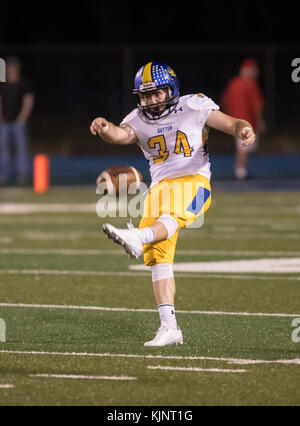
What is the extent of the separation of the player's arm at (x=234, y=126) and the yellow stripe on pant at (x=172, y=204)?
1.16 feet

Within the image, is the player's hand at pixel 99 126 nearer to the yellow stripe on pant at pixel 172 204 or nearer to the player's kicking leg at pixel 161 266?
the yellow stripe on pant at pixel 172 204

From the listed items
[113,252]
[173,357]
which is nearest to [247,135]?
[173,357]

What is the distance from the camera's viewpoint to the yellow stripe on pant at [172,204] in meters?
7.68

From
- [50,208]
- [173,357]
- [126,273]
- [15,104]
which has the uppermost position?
[15,104]

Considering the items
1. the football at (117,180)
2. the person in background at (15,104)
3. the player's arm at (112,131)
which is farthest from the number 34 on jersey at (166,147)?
the person in background at (15,104)

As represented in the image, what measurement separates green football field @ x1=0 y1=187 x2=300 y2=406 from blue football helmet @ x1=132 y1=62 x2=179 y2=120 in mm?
1440

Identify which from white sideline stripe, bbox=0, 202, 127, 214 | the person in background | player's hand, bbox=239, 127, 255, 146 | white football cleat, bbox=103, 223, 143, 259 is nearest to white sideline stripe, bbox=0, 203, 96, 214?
white sideline stripe, bbox=0, 202, 127, 214

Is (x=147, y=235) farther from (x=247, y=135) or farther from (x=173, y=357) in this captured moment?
(x=247, y=135)

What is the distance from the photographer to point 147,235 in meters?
7.31

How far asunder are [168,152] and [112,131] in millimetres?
392

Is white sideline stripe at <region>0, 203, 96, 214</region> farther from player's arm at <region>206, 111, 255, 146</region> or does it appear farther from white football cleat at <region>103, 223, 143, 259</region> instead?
white football cleat at <region>103, 223, 143, 259</region>

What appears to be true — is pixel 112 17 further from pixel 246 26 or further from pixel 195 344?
pixel 195 344

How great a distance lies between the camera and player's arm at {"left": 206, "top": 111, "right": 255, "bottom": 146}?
750cm
